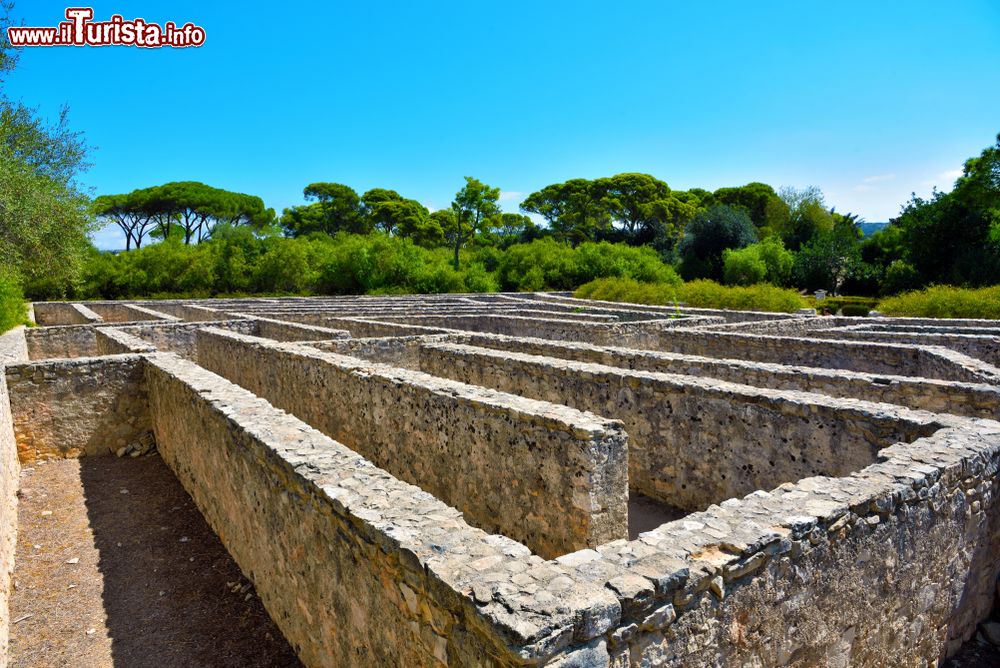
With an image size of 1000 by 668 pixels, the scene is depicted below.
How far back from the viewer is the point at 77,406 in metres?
8.59

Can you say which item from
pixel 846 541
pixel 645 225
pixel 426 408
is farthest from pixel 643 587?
pixel 645 225

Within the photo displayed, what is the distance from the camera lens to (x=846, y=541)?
10.9 ft

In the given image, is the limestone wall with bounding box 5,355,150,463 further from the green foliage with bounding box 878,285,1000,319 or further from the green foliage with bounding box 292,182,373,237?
the green foliage with bounding box 292,182,373,237

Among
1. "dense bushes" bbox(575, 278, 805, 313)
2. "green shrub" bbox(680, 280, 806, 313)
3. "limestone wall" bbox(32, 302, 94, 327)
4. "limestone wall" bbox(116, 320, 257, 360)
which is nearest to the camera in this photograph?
"limestone wall" bbox(116, 320, 257, 360)

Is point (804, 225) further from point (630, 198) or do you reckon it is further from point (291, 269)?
point (291, 269)

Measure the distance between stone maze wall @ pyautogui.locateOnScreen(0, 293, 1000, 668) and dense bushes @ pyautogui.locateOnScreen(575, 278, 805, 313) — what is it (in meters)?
12.0

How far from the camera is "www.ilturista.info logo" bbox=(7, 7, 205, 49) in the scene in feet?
42.1

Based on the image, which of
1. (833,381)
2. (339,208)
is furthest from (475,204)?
(833,381)

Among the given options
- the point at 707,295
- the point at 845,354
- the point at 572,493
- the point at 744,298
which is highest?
the point at 707,295

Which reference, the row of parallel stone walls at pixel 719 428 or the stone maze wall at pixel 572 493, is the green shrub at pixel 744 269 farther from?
the row of parallel stone walls at pixel 719 428

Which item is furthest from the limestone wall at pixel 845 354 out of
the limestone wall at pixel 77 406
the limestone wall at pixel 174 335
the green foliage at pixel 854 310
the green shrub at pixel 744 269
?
the green shrub at pixel 744 269

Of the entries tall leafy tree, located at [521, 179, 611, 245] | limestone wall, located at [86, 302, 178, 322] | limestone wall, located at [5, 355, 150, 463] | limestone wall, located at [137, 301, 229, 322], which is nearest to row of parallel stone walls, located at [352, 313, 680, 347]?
limestone wall, located at [137, 301, 229, 322]

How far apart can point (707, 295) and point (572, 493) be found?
2070 cm

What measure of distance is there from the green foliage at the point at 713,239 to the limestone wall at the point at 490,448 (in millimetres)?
35781
